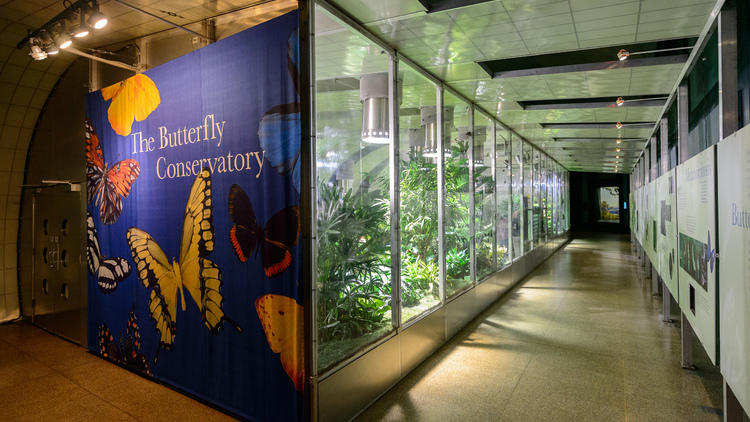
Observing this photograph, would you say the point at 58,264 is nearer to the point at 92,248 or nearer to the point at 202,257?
the point at 92,248

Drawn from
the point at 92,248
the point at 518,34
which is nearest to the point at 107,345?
the point at 92,248

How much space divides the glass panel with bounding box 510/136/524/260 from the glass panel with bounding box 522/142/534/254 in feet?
1.31

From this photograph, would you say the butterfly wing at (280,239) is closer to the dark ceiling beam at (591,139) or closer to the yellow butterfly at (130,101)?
the yellow butterfly at (130,101)

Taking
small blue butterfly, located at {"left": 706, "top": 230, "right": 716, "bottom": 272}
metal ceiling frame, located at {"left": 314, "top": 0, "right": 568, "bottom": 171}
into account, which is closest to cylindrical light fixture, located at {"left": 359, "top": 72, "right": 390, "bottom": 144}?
metal ceiling frame, located at {"left": 314, "top": 0, "right": 568, "bottom": 171}

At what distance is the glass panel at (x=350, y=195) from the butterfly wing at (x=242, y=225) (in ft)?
1.66

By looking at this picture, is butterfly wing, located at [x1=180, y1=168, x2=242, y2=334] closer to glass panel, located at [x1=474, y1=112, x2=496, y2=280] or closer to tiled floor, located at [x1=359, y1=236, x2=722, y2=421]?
tiled floor, located at [x1=359, y1=236, x2=722, y2=421]

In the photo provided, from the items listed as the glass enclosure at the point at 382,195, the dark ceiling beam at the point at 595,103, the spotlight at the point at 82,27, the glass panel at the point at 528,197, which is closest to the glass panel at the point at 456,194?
the glass enclosure at the point at 382,195

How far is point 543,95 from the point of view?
560 cm

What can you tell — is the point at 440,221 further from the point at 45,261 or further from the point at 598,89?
the point at 45,261

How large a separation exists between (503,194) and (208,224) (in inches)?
240

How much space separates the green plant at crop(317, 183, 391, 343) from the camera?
119 inches

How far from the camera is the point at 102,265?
4.29m

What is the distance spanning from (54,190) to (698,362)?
8.12m

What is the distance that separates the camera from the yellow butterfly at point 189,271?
3287mm
